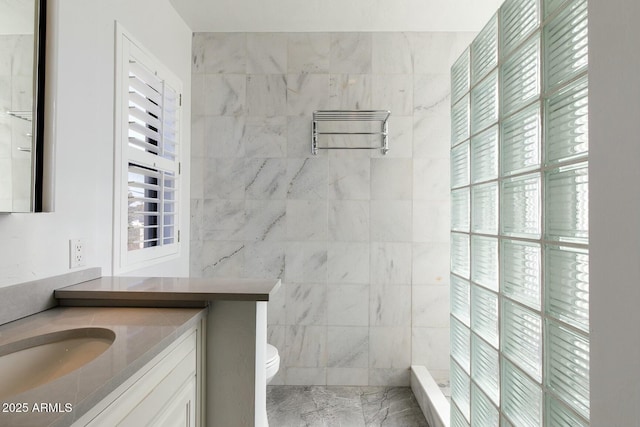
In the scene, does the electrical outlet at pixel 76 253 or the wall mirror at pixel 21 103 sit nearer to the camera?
the wall mirror at pixel 21 103

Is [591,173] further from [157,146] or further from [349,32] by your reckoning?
[349,32]

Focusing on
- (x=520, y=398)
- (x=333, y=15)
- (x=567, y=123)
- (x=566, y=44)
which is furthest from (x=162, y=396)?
(x=333, y=15)

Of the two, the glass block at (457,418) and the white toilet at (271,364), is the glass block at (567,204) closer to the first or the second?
the glass block at (457,418)

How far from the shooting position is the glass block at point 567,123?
908mm

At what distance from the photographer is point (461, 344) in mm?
1655

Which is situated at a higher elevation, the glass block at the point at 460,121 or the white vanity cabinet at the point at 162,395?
the glass block at the point at 460,121

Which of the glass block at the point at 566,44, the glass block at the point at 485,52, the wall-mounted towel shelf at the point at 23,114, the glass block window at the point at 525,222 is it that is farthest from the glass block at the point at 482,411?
the wall-mounted towel shelf at the point at 23,114

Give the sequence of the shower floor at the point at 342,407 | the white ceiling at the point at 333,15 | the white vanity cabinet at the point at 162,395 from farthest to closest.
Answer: the white ceiling at the point at 333,15 < the shower floor at the point at 342,407 < the white vanity cabinet at the point at 162,395

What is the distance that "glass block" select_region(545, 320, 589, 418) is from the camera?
2.92ft

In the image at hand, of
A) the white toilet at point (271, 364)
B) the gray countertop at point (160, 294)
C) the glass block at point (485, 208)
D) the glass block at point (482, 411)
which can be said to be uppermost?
the glass block at point (485, 208)

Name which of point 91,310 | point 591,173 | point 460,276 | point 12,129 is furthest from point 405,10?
point 91,310

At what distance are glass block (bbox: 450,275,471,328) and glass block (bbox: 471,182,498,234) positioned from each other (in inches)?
10.9

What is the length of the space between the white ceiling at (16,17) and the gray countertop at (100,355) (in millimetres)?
843

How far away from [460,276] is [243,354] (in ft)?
3.25
